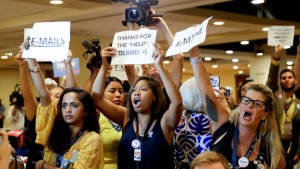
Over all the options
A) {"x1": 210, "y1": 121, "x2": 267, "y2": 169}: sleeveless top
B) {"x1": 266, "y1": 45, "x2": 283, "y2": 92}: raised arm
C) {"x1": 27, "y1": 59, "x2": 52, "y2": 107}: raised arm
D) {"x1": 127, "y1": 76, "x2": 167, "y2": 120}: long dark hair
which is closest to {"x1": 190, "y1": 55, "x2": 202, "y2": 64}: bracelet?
{"x1": 127, "y1": 76, "x2": 167, "y2": 120}: long dark hair

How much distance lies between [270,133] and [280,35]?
2.89 metres

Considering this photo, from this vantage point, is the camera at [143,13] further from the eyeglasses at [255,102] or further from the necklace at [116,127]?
the eyeglasses at [255,102]

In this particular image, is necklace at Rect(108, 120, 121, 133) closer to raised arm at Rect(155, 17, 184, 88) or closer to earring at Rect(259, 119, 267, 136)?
raised arm at Rect(155, 17, 184, 88)

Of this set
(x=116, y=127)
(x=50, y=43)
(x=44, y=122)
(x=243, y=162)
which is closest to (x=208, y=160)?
(x=243, y=162)

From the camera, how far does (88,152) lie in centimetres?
294

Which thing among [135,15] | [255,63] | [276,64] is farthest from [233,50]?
[135,15]

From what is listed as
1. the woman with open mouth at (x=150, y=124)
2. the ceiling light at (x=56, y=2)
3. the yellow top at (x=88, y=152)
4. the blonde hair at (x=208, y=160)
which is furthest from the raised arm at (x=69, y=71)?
the ceiling light at (x=56, y=2)

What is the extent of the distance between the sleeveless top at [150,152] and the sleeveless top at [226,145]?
0.90ft

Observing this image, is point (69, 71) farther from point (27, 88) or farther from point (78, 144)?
point (78, 144)

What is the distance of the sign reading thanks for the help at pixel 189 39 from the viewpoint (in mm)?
2971

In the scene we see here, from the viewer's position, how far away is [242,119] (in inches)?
116

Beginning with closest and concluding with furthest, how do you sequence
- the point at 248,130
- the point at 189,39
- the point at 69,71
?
the point at 248,130 < the point at 189,39 < the point at 69,71

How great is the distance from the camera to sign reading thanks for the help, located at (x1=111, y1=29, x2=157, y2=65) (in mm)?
3330

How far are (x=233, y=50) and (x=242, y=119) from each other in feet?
39.7
